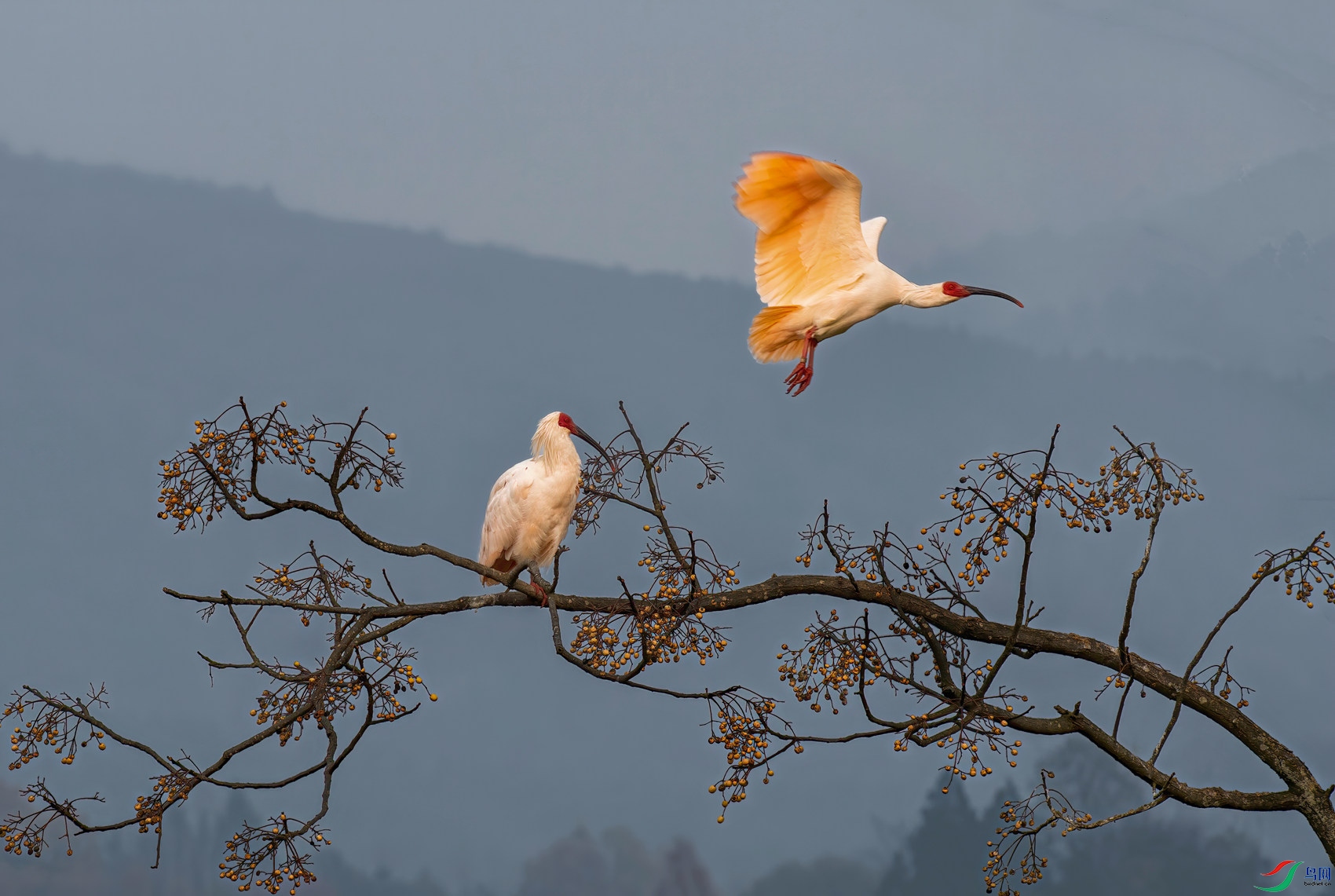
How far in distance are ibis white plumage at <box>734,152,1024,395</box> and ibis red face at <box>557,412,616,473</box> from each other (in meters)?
1.32

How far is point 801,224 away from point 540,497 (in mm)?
2548

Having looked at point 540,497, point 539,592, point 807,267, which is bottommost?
point 539,592

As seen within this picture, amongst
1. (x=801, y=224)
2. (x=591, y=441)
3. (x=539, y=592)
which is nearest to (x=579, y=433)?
(x=591, y=441)

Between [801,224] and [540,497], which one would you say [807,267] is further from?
[540,497]

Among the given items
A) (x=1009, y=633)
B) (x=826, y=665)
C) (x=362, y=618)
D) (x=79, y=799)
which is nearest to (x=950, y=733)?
(x=826, y=665)

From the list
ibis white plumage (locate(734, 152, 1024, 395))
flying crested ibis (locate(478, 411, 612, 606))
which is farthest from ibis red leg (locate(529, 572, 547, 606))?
ibis white plumage (locate(734, 152, 1024, 395))

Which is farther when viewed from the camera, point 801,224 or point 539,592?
point 801,224

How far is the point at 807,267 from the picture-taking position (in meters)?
8.66

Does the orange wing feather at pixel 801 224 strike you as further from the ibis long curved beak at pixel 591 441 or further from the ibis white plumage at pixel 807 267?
the ibis long curved beak at pixel 591 441

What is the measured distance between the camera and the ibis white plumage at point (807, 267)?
834cm

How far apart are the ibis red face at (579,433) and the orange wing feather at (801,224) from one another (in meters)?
1.55

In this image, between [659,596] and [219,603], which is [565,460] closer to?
[659,596]

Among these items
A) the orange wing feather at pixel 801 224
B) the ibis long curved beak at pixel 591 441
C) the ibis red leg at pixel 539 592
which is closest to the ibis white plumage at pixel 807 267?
the orange wing feather at pixel 801 224

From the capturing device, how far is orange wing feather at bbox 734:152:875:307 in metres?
8.23
